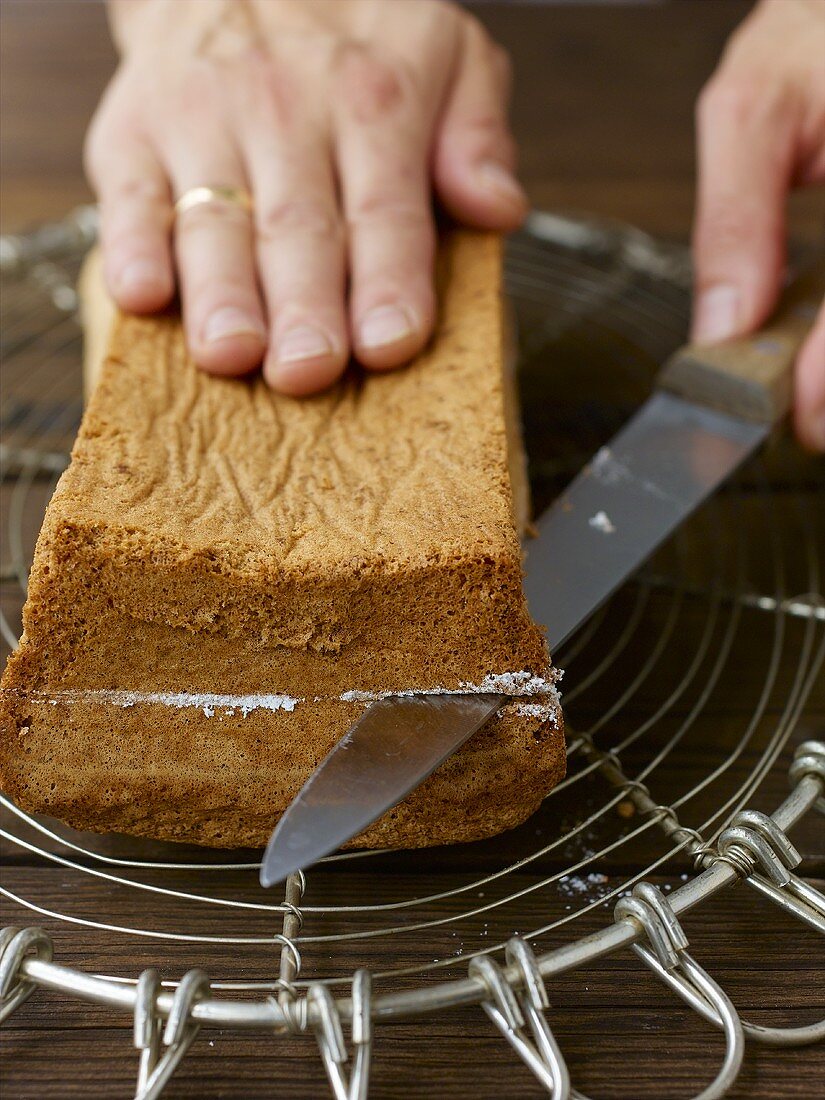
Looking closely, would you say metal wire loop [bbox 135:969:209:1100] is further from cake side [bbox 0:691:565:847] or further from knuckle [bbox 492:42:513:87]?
knuckle [bbox 492:42:513:87]

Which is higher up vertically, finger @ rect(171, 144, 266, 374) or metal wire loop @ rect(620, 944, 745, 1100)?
finger @ rect(171, 144, 266, 374)

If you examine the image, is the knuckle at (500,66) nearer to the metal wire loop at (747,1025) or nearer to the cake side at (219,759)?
the cake side at (219,759)

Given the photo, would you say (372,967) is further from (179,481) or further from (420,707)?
(179,481)

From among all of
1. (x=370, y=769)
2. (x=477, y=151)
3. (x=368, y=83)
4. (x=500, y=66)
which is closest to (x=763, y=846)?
(x=370, y=769)

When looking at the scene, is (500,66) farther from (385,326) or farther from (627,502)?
(627,502)

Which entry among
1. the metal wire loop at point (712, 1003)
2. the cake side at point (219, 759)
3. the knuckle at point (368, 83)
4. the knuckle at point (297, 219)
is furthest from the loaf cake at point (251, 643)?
the knuckle at point (368, 83)

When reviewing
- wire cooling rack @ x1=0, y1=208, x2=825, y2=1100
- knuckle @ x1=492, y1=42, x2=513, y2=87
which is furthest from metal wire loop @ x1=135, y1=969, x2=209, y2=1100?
knuckle @ x1=492, y1=42, x2=513, y2=87
